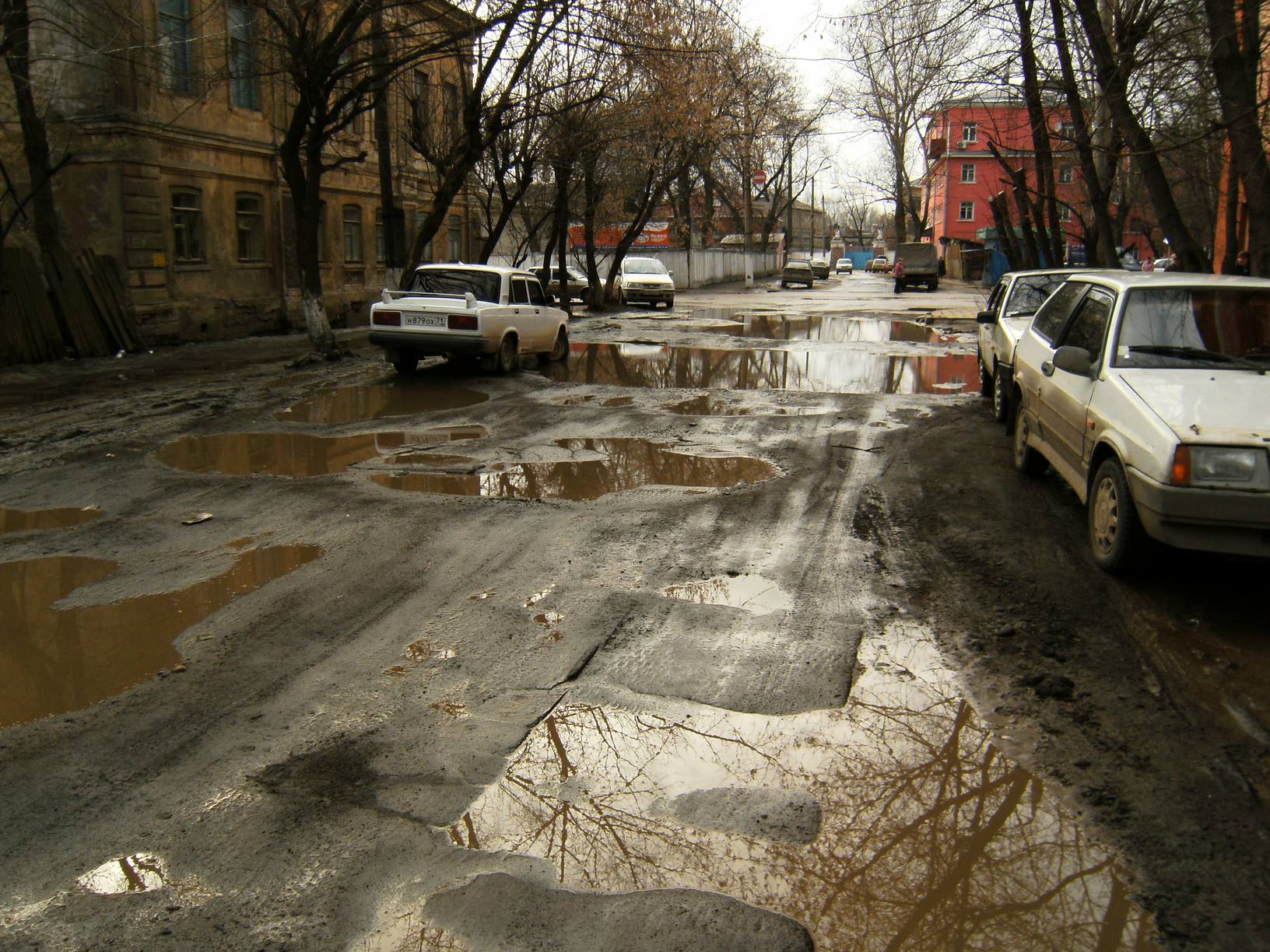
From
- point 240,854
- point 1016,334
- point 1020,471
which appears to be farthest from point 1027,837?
point 1016,334

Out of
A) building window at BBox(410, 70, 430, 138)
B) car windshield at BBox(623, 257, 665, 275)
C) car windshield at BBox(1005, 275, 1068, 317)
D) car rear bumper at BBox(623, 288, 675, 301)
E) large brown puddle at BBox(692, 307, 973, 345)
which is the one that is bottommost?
large brown puddle at BBox(692, 307, 973, 345)

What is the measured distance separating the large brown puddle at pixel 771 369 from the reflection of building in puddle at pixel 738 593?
8.14 meters

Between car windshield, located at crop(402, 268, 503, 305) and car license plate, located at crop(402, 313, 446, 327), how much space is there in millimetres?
744

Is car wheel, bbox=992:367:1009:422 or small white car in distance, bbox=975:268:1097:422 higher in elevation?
small white car in distance, bbox=975:268:1097:422

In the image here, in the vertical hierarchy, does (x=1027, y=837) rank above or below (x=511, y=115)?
below

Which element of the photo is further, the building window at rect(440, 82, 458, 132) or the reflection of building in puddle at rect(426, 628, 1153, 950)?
the building window at rect(440, 82, 458, 132)

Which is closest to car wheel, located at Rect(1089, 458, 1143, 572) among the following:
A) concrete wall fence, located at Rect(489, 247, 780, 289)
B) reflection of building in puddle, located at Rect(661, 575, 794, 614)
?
reflection of building in puddle, located at Rect(661, 575, 794, 614)

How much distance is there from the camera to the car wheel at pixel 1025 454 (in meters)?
7.95

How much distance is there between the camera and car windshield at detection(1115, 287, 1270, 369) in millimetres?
5953

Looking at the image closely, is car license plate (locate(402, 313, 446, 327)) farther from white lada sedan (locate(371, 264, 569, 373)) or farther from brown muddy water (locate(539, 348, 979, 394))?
brown muddy water (locate(539, 348, 979, 394))

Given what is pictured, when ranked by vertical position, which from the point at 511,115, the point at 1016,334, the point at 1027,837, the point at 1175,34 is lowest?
the point at 1027,837

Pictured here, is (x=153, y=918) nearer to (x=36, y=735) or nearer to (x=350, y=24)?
(x=36, y=735)

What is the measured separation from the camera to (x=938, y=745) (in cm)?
385

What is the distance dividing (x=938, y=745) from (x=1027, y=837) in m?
0.64
